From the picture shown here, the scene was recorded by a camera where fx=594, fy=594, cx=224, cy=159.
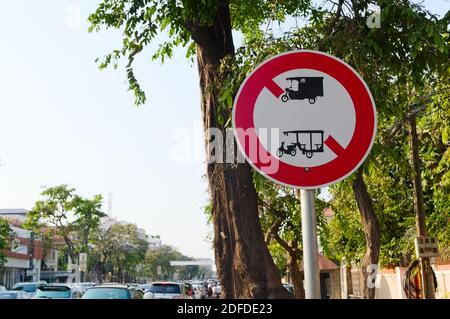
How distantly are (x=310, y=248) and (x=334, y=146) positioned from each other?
408mm

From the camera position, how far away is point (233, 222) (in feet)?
17.0

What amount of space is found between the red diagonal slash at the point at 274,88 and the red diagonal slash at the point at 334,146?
0.89 ft

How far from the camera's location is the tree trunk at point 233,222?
4930mm

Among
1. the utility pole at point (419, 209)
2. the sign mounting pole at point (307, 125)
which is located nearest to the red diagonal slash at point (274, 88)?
the sign mounting pole at point (307, 125)

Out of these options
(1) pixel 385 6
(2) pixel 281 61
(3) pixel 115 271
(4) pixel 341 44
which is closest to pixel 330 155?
(2) pixel 281 61

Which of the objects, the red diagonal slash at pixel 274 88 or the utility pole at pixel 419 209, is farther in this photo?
the utility pole at pixel 419 209

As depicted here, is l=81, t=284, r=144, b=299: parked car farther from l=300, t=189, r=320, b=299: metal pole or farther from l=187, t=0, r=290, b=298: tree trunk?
l=300, t=189, r=320, b=299: metal pole

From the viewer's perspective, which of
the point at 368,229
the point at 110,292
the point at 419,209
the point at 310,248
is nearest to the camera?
the point at 310,248

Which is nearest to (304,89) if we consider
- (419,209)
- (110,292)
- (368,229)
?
(368,229)

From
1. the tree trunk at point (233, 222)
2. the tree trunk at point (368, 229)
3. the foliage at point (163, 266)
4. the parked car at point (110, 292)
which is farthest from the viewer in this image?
the foliage at point (163, 266)

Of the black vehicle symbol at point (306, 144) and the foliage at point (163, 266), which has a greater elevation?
the foliage at point (163, 266)

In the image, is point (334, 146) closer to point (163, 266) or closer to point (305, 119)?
point (305, 119)

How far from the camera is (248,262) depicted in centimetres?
500

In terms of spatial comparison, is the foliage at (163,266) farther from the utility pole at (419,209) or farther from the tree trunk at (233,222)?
the tree trunk at (233,222)
